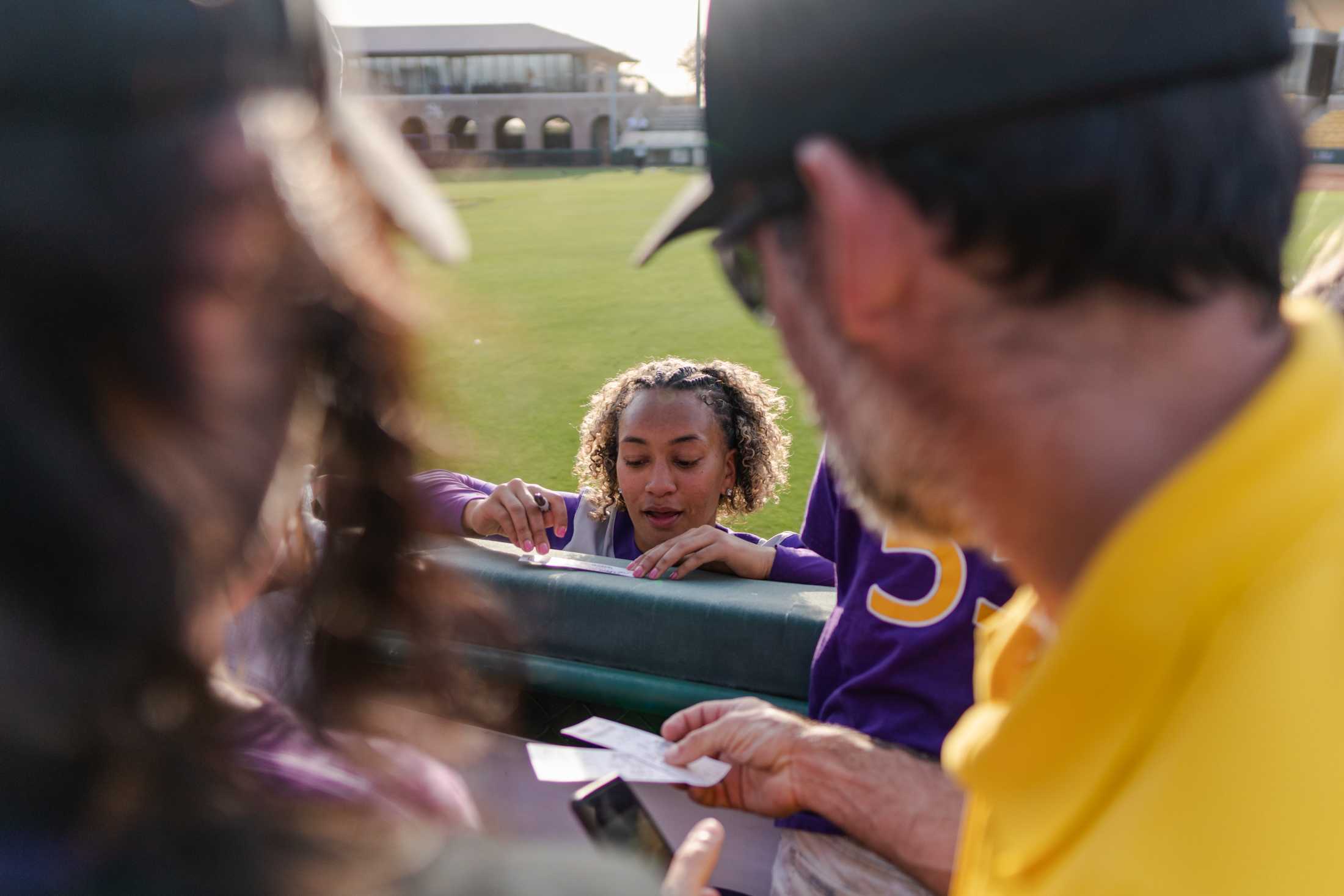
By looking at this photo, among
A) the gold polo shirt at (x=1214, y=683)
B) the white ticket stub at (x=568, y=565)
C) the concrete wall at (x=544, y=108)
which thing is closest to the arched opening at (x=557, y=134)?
the concrete wall at (x=544, y=108)

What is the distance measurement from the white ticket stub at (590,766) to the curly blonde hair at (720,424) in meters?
1.45

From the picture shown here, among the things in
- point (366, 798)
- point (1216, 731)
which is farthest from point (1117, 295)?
point (366, 798)

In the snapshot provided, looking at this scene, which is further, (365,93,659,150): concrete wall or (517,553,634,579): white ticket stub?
(365,93,659,150): concrete wall

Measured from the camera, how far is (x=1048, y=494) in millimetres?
792

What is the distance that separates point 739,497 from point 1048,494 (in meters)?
2.58

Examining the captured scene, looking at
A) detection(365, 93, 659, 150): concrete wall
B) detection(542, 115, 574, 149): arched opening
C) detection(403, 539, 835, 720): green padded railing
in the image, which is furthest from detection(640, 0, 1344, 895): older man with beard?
detection(542, 115, 574, 149): arched opening

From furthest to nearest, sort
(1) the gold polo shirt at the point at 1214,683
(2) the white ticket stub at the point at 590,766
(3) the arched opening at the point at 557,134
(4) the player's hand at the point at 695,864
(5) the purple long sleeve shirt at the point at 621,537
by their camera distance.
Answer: (3) the arched opening at the point at 557,134 → (5) the purple long sleeve shirt at the point at 621,537 → (2) the white ticket stub at the point at 590,766 → (4) the player's hand at the point at 695,864 → (1) the gold polo shirt at the point at 1214,683

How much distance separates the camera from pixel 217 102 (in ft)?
1.98

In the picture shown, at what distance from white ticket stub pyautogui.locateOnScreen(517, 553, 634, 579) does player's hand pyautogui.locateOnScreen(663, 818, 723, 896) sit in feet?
3.72

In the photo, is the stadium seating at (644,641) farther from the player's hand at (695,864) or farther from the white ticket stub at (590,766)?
the player's hand at (695,864)

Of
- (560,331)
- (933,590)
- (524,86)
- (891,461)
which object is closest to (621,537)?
(933,590)

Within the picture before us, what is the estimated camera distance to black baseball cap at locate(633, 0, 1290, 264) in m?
0.72

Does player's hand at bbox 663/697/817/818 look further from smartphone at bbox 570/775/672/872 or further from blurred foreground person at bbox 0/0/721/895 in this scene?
blurred foreground person at bbox 0/0/721/895

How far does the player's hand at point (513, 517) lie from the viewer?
9.78 ft
